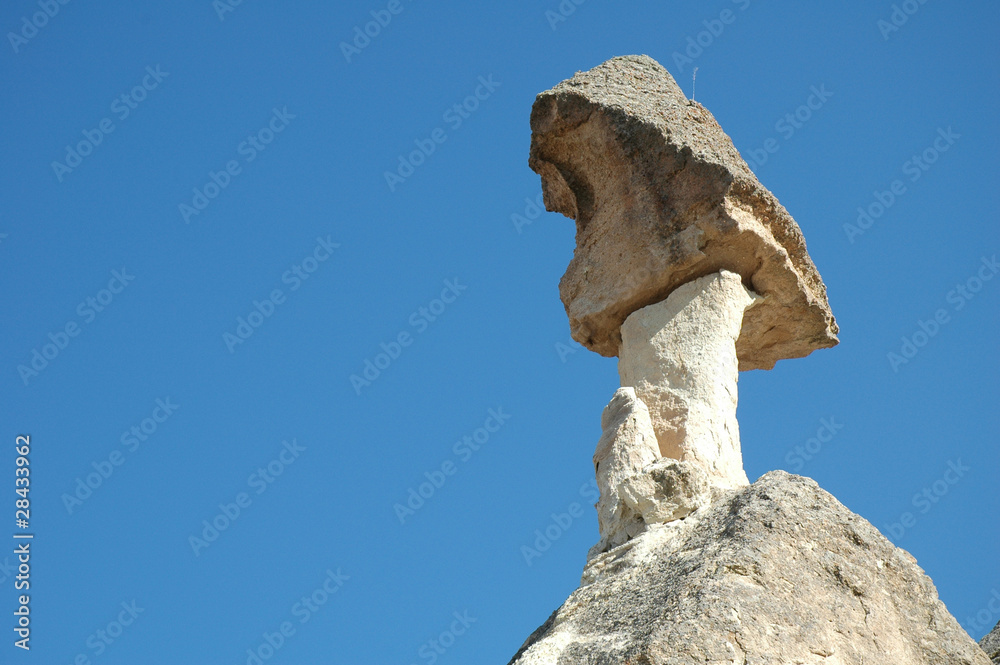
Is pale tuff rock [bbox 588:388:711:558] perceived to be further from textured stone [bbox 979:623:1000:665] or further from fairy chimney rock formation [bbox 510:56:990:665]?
textured stone [bbox 979:623:1000:665]

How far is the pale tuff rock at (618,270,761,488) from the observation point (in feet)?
26.4

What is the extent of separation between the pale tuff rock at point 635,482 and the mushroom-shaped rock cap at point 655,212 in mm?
1480

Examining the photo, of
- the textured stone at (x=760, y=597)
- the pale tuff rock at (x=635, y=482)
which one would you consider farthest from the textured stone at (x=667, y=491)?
the textured stone at (x=760, y=597)

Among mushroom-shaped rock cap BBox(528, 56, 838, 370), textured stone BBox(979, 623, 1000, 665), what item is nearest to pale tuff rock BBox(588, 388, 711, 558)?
mushroom-shaped rock cap BBox(528, 56, 838, 370)

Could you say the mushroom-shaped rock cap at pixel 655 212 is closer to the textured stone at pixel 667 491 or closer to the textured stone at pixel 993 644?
the textured stone at pixel 667 491

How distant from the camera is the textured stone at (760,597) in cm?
593

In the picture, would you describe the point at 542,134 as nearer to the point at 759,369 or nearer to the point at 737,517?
the point at 759,369

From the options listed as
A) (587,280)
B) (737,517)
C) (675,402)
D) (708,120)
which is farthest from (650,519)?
(708,120)

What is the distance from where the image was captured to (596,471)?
7891mm

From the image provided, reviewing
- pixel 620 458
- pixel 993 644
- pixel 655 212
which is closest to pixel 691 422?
pixel 620 458

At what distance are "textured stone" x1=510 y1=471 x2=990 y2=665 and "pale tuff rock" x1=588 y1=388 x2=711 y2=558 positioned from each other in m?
0.15

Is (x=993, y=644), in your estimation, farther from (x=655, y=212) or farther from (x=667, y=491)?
(x=655, y=212)

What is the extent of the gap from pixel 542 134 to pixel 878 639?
5080mm

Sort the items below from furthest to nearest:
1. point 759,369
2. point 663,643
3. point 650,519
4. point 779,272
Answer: point 759,369 → point 779,272 → point 650,519 → point 663,643
